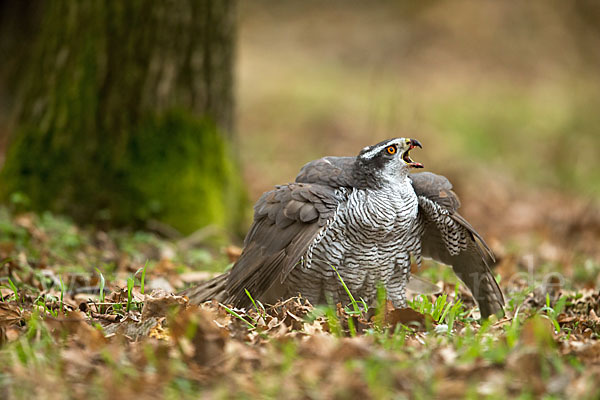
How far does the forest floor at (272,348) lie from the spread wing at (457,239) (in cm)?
18

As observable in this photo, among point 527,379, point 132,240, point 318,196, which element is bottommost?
point 132,240

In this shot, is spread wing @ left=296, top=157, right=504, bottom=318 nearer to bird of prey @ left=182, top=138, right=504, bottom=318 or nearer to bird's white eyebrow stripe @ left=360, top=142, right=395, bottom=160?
bird of prey @ left=182, top=138, right=504, bottom=318

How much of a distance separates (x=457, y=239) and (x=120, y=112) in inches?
135

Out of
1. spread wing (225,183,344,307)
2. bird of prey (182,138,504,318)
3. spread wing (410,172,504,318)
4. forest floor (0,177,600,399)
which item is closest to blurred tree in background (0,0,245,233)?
forest floor (0,177,600,399)

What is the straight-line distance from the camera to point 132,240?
588 centimetres

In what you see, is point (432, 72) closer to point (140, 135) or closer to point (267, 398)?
point (140, 135)

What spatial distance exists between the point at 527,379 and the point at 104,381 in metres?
1.66

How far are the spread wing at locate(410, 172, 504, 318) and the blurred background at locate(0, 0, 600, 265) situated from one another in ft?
7.33

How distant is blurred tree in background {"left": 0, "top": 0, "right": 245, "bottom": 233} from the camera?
19.7 ft

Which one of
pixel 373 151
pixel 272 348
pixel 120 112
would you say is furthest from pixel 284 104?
pixel 272 348

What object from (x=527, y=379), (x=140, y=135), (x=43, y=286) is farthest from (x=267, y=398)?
(x=140, y=135)

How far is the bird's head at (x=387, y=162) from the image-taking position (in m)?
4.09

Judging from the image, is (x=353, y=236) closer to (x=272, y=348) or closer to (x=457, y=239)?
(x=457, y=239)

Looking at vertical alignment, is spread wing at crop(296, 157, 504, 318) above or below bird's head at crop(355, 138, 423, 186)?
below
